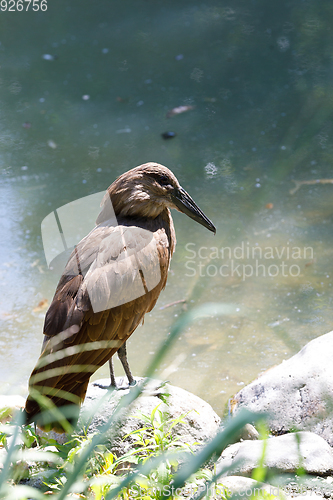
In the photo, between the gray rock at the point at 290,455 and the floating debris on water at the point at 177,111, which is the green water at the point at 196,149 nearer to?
the floating debris on water at the point at 177,111

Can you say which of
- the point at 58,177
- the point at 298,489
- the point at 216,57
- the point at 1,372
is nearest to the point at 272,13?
the point at 216,57

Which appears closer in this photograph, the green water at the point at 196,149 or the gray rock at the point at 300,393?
the gray rock at the point at 300,393

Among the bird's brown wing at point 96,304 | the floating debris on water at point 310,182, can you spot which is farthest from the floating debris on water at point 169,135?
the bird's brown wing at point 96,304

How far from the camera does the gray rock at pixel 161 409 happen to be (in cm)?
209

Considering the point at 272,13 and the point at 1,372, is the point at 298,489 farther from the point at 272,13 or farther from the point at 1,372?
the point at 272,13

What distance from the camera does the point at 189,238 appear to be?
148 inches

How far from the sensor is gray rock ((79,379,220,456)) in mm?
2090

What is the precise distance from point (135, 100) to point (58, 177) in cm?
141

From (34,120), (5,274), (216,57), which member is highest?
(216,57)
